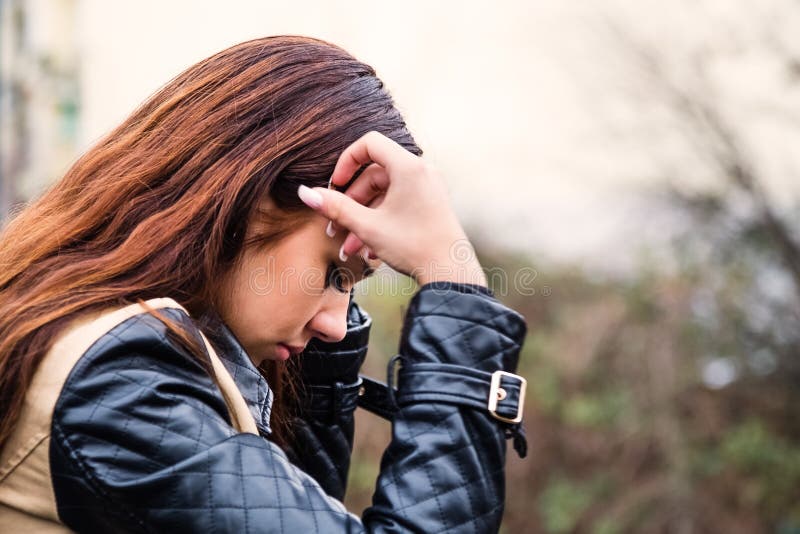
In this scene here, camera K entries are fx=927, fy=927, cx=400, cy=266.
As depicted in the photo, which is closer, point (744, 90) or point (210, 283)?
point (210, 283)

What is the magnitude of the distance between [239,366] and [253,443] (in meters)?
0.33

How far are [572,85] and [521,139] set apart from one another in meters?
0.74

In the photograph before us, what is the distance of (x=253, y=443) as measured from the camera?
1.31 metres

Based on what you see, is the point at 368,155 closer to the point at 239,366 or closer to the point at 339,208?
the point at 339,208

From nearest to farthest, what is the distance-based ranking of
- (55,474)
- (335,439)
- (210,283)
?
(55,474) < (210,283) < (335,439)

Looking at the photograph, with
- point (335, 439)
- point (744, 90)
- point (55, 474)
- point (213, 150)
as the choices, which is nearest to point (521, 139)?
point (744, 90)

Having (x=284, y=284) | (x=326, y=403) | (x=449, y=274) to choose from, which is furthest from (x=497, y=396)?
(x=326, y=403)

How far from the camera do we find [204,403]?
1326mm

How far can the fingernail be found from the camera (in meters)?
1.54

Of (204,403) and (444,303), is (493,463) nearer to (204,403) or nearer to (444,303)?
(444,303)

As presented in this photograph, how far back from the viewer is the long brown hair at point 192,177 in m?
1.48

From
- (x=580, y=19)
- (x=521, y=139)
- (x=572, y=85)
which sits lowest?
(x=521, y=139)

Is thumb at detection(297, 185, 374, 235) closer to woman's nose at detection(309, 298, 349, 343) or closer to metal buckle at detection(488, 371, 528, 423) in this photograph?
woman's nose at detection(309, 298, 349, 343)

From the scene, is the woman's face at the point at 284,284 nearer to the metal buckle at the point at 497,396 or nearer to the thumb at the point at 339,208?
the thumb at the point at 339,208
